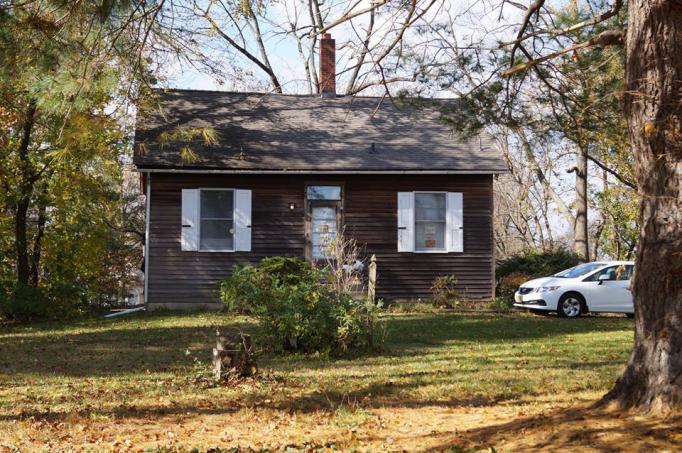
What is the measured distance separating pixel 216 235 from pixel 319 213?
8.44 feet

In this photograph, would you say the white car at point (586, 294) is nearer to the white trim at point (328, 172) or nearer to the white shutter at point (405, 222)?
the white trim at point (328, 172)

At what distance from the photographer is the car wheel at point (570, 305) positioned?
17688 mm

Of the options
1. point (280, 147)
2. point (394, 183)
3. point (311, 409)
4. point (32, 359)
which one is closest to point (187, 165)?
point (280, 147)

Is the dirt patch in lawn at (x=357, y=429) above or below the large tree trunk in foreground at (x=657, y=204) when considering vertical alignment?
below

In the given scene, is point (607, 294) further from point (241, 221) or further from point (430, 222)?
point (241, 221)

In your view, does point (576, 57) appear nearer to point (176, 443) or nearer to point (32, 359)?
point (176, 443)

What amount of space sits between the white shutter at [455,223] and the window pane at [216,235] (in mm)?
5328

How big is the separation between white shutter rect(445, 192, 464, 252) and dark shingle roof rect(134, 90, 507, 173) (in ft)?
2.67

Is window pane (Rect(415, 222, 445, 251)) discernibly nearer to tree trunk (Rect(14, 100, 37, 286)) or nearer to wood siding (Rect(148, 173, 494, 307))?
wood siding (Rect(148, 173, 494, 307))

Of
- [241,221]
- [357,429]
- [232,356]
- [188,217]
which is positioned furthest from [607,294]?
[357,429]

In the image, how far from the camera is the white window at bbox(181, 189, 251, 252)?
1884 cm

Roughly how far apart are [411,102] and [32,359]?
21.1 feet

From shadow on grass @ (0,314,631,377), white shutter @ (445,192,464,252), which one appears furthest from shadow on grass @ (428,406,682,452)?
white shutter @ (445,192,464,252)

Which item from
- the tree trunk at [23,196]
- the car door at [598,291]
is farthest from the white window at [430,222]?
the tree trunk at [23,196]
